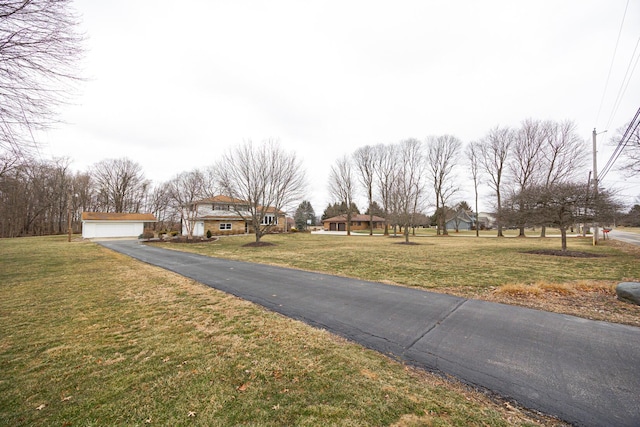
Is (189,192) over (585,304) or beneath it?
over

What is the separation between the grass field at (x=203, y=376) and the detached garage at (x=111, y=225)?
114 ft

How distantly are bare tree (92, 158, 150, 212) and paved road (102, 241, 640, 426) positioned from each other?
5086 centimetres

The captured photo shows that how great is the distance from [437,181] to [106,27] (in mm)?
36563

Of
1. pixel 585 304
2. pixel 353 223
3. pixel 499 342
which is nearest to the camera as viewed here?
pixel 499 342

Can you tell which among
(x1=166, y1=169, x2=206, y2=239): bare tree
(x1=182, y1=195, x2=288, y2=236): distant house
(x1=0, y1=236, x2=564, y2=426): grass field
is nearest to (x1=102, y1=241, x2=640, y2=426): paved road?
(x1=0, y1=236, x2=564, y2=426): grass field

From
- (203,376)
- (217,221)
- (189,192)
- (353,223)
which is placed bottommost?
(203,376)

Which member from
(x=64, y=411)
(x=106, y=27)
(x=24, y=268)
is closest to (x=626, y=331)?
(x=64, y=411)

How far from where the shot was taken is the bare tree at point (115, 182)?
1720 inches

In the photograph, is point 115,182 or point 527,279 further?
point 115,182

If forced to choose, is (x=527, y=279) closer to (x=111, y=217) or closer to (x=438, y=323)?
(x=438, y=323)

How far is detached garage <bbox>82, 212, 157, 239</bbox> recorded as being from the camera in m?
31.7

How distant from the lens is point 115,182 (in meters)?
44.3

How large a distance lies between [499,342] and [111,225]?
140ft

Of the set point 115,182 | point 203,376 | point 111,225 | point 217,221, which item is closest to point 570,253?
point 203,376
